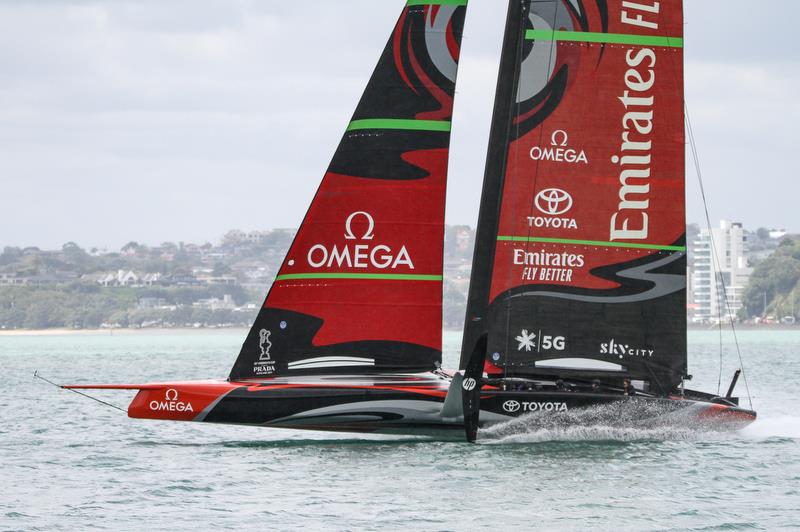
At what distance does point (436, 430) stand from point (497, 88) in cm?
405

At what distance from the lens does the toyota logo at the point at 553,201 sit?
1670cm

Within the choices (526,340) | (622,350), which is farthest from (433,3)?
(622,350)

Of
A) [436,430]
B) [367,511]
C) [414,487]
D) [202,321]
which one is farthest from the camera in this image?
[202,321]

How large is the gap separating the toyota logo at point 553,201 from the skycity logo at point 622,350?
1689 millimetres

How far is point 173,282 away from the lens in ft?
589

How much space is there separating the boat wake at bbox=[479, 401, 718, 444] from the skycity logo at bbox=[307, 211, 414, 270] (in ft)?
7.43

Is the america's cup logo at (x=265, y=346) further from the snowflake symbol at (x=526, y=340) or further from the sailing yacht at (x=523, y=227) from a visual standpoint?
the snowflake symbol at (x=526, y=340)

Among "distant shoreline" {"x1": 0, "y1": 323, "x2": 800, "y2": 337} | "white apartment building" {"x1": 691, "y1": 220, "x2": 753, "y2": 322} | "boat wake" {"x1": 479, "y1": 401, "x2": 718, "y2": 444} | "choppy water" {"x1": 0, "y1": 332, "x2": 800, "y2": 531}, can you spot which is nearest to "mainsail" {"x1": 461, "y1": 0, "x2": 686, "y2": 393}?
"boat wake" {"x1": 479, "y1": 401, "x2": 718, "y2": 444}

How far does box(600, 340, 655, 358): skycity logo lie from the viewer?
55.6 ft

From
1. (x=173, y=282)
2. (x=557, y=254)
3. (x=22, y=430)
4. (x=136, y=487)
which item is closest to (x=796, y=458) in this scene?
(x=557, y=254)

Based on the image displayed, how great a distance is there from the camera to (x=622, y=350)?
16969 millimetres

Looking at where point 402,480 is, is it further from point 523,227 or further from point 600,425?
point 523,227

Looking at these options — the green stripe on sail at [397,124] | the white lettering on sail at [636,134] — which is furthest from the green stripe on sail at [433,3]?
the white lettering on sail at [636,134]

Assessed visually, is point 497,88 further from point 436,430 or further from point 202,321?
point 202,321
